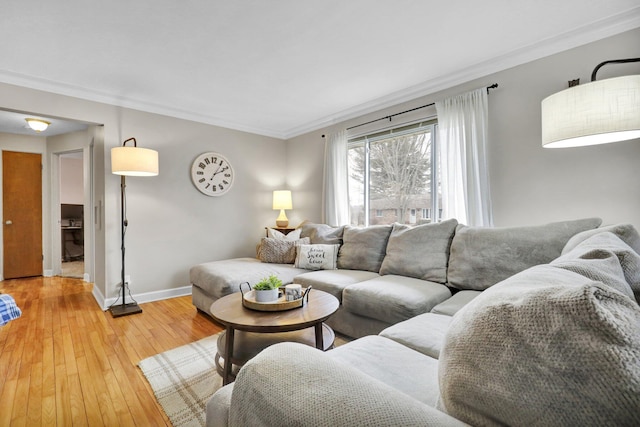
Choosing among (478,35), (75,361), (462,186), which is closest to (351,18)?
(478,35)

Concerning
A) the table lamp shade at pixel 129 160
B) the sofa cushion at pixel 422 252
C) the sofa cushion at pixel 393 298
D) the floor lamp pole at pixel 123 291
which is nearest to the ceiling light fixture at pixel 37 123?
the floor lamp pole at pixel 123 291

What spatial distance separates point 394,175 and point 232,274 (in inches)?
88.9

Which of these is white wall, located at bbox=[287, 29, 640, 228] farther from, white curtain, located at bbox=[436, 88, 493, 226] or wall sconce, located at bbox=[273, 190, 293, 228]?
wall sconce, located at bbox=[273, 190, 293, 228]

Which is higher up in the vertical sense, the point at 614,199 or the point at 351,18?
the point at 351,18

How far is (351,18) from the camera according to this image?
2.10 meters

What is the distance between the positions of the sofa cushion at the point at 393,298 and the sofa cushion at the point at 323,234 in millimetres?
1097

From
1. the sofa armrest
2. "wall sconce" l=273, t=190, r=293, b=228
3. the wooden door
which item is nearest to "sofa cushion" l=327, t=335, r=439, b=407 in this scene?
the sofa armrest

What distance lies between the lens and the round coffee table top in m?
1.65

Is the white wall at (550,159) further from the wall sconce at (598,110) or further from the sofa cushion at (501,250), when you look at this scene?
the wall sconce at (598,110)

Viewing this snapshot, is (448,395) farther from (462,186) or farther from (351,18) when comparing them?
(462,186)

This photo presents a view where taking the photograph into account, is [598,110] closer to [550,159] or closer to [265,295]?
[550,159]

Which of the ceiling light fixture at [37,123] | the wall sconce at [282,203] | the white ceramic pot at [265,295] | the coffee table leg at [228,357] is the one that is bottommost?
the coffee table leg at [228,357]

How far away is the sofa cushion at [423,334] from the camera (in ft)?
4.42

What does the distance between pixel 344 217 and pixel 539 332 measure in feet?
11.9
